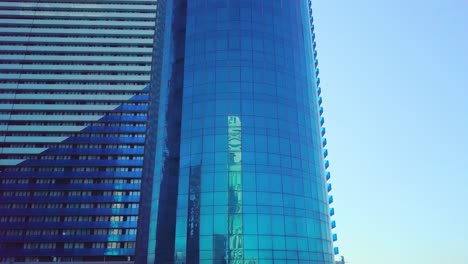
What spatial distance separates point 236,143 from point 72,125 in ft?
289

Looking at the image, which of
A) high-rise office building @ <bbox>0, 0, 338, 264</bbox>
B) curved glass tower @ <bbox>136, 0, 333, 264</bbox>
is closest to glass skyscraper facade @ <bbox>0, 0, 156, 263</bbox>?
high-rise office building @ <bbox>0, 0, 338, 264</bbox>

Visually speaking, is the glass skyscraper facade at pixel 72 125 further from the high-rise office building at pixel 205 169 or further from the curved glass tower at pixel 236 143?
the curved glass tower at pixel 236 143

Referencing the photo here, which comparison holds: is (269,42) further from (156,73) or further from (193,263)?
(193,263)

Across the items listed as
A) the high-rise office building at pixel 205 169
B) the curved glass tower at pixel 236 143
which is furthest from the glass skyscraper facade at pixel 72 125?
the curved glass tower at pixel 236 143

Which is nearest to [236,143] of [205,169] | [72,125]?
[205,169]

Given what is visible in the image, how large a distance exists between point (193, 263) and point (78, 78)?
102645 millimetres

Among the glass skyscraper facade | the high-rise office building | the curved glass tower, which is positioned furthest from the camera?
the glass skyscraper facade

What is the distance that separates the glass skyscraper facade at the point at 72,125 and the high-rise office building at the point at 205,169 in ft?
1.55

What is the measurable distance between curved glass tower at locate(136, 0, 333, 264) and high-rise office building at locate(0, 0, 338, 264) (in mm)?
196

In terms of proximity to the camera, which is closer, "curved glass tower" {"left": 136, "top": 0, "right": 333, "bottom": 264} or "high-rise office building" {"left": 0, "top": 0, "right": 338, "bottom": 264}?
"curved glass tower" {"left": 136, "top": 0, "right": 333, "bottom": 264}

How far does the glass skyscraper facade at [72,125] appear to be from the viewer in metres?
114

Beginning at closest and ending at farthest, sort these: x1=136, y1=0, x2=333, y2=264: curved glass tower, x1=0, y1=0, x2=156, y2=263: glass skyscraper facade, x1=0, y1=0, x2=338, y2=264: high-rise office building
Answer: x1=136, y1=0, x2=333, y2=264: curved glass tower
x1=0, y1=0, x2=338, y2=264: high-rise office building
x1=0, y1=0, x2=156, y2=263: glass skyscraper facade

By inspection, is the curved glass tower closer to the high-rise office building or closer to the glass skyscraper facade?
the high-rise office building

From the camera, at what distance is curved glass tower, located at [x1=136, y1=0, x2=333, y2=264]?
2130 inches
